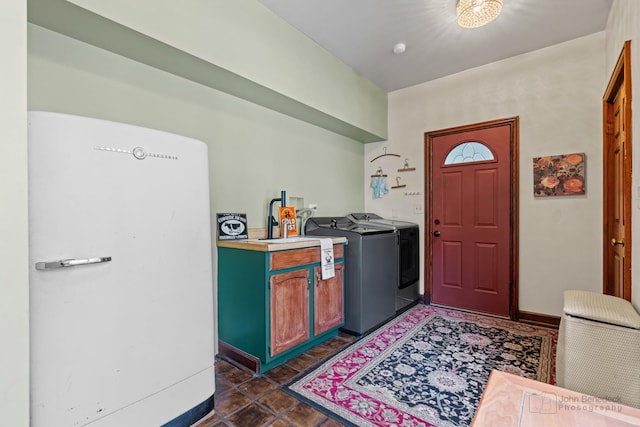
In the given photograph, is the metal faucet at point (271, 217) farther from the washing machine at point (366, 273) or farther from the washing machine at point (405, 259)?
the washing machine at point (405, 259)

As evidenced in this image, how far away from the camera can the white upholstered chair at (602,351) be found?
149 centimetres

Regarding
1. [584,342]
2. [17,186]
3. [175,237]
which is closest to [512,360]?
[584,342]

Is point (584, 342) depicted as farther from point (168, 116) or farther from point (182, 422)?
point (168, 116)

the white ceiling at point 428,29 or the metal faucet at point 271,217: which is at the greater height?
the white ceiling at point 428,29

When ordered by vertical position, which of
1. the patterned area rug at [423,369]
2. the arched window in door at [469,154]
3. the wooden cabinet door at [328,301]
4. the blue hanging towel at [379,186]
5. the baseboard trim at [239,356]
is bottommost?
the patterned area rug at [423,369]

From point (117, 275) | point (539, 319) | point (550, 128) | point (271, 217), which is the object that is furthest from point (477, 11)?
point (539, 319)

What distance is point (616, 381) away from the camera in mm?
1520

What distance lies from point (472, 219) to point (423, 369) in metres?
1.98

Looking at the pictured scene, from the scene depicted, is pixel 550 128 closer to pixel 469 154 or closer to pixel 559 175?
pixel 559 175

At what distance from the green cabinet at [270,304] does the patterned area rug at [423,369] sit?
0.92 ft

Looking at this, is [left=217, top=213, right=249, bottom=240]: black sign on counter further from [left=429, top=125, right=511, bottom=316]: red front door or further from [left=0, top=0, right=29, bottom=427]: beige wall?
[left=429, top=125, right=511, bottom=316]: red front door

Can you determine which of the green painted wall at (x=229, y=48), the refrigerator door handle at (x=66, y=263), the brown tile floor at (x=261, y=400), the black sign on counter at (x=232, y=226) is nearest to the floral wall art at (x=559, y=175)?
the green painted wall at (x=229, y=48)

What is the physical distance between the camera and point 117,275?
1.38 m

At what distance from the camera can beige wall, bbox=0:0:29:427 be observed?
1.02 meters
